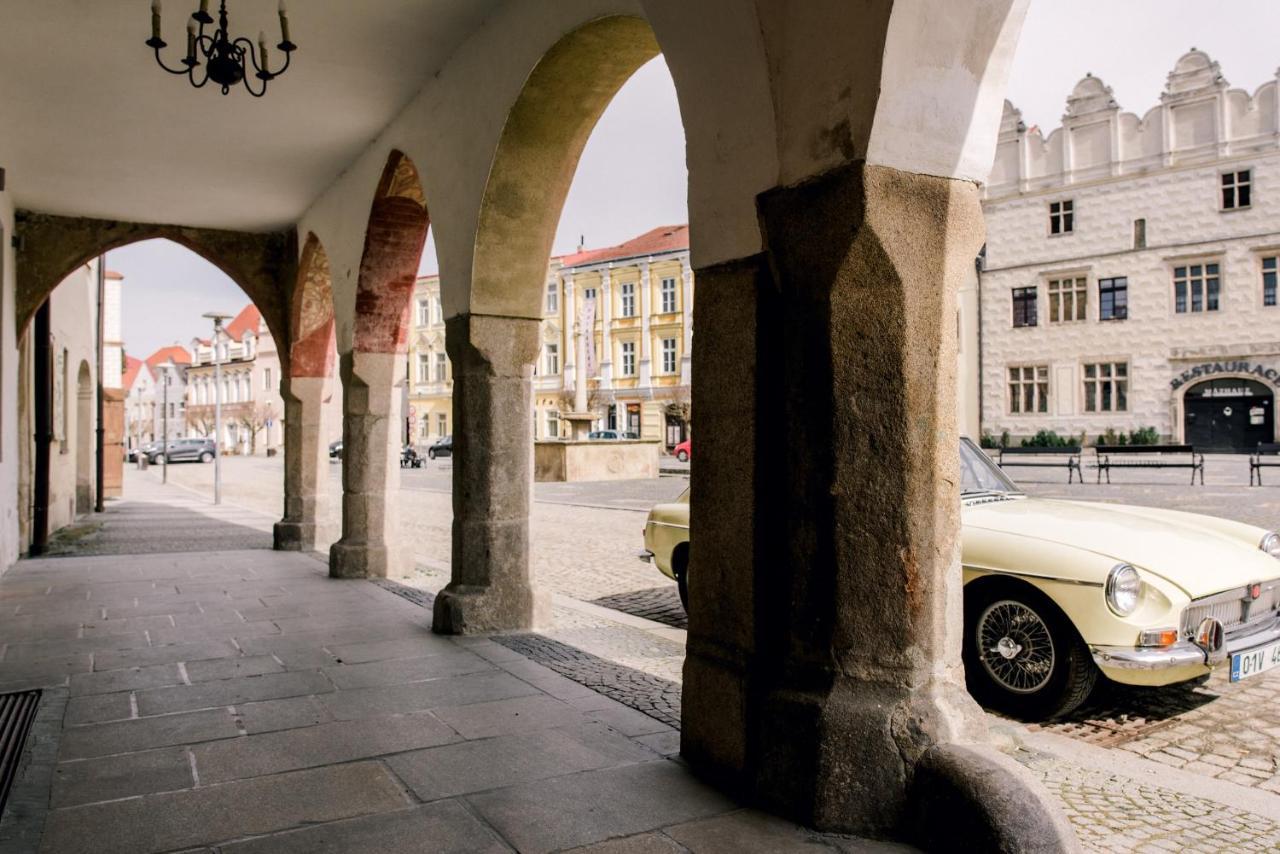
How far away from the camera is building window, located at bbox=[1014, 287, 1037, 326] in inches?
1318

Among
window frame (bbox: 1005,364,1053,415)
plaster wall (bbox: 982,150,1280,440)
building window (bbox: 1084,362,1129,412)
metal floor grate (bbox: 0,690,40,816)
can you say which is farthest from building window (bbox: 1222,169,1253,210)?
metal floor grate (bbox: 0,690,40,816)

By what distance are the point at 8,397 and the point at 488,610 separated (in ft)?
22.3

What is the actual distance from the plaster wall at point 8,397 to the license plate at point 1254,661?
32.8 ft

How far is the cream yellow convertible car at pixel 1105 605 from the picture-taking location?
412cm

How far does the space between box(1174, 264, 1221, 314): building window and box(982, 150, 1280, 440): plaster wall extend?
0.23 m

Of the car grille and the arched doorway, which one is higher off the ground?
the arched doorway

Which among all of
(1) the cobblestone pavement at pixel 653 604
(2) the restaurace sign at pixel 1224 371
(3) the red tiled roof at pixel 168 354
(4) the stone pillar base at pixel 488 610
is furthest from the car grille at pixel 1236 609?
(3) the red tiled roof at pixel 168 354

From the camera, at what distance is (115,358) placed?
1060 inches

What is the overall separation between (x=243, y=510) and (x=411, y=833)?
17.4 m

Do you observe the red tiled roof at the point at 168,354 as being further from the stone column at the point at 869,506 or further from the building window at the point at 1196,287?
the stone column at the point at 869,506

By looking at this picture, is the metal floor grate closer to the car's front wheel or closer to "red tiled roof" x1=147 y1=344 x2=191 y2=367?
the car's front wheel

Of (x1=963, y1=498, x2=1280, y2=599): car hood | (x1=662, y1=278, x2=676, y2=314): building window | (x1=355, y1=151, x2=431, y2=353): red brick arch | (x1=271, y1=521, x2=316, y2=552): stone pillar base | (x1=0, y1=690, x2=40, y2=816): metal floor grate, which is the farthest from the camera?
(x1=662, y1=278, x2=676, y2=314): building window

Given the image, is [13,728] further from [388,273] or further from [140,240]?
[140,240]

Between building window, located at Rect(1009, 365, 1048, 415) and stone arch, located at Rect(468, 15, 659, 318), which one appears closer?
stone arch, located at Rect(468, 15, 659, 318)
